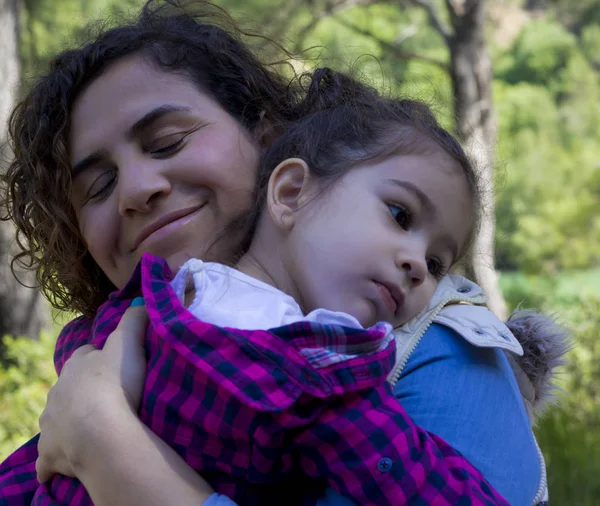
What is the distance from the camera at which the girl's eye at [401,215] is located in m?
1.47

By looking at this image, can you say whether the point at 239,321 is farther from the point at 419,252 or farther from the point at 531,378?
the point at 531,378

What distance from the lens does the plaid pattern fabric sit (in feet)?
3.81

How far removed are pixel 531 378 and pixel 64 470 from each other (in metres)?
0.99

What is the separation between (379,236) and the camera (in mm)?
1421

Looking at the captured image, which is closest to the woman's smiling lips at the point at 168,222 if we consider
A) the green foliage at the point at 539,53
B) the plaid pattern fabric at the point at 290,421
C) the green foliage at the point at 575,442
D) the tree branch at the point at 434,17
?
the plaid pattern fabric at the point at 290,421

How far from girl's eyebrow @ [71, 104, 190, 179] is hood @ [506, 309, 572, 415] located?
2.99 ft

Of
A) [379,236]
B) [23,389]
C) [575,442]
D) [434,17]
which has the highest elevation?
[379,236]

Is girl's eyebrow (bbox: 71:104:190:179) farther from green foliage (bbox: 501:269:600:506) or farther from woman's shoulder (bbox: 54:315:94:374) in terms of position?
green foliage (bbox: 501:269:600:506)

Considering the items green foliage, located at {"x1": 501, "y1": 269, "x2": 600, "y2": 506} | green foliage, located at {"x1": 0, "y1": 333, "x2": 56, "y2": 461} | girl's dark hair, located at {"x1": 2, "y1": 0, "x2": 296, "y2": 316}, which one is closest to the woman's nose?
girl's dark hair, located at {"x1": 2, "y1": 0, "x2": 296, "y2": 316}

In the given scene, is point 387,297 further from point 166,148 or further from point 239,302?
point 166,148

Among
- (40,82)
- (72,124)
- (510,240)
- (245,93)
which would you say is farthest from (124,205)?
(510,240)

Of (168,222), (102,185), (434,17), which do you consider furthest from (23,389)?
(434,17)

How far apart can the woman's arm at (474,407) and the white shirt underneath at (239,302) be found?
21 centimetres

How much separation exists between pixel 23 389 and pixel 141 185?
388 cm
